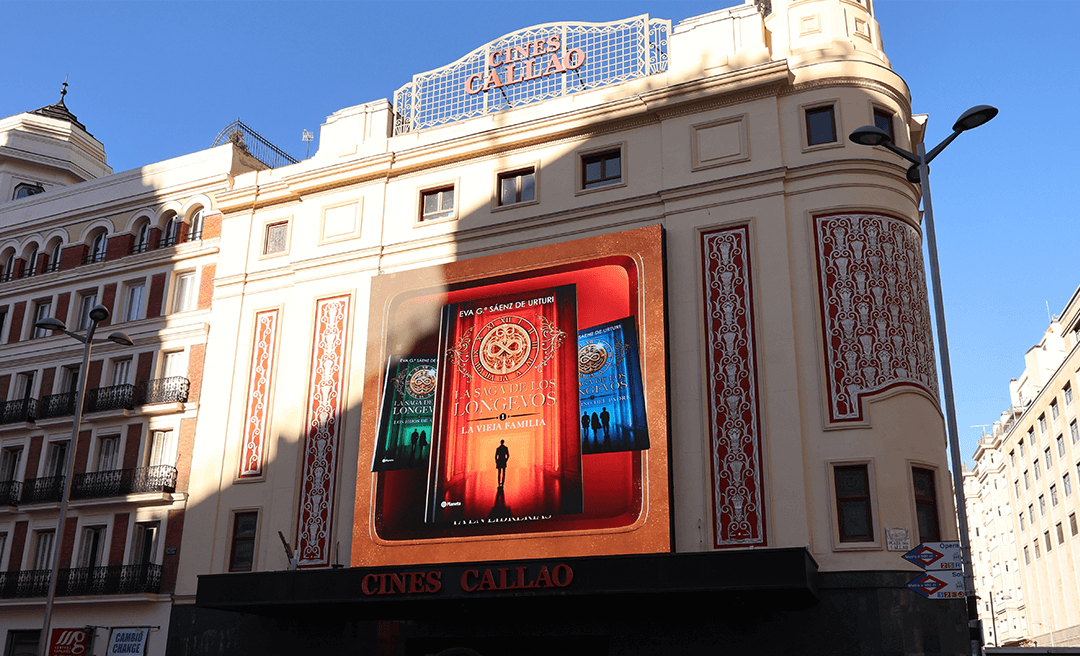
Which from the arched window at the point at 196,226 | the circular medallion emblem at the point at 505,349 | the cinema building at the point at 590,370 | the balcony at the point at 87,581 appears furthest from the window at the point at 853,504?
the arched window at the point at 196,226

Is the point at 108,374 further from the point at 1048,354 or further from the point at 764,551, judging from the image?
the point at 1048,354

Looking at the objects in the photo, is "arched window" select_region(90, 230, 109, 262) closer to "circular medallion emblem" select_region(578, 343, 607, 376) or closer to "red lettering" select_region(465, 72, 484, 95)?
"red lettering" select_region(465, 72, 484, 95)

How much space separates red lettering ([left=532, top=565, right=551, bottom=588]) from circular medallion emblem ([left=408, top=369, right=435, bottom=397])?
24.5 ft

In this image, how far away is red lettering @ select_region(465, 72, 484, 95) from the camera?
33.4 metres

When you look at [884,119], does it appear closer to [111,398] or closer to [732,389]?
[732,389]

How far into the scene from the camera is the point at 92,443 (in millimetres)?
35344

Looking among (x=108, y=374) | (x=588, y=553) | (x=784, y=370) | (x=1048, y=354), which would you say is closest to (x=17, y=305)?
(x=108, y=374)

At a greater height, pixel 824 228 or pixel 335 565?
pixel 824 228

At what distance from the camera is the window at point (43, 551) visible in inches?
1361

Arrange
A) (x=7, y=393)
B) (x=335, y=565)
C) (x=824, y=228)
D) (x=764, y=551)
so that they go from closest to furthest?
(x=764, y=551), (x=824, y=228), (x=335, y=565), (x=7, y=393)

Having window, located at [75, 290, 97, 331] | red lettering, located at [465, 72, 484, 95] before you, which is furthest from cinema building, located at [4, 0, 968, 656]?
window, located at [75, 290, 97, 331]

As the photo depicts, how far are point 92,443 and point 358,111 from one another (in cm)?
1591

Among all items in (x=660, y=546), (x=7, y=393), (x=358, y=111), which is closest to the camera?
(x=660, y=546)

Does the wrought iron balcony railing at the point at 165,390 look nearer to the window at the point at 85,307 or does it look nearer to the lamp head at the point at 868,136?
the window at the point at 85,307
